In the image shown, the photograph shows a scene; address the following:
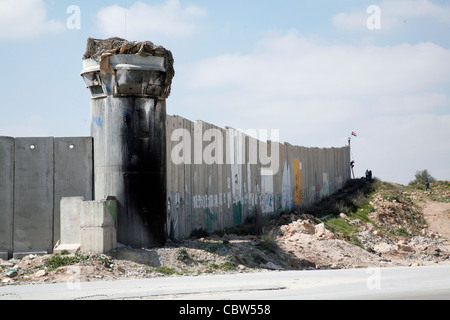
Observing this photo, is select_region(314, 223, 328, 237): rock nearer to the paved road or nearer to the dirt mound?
the dirt mound

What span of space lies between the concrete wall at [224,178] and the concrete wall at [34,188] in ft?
8.35

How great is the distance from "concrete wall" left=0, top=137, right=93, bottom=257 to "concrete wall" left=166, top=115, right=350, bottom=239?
2544mm

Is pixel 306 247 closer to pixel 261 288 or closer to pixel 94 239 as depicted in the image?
pixel 94 239

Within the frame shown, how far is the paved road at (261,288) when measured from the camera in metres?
7.34

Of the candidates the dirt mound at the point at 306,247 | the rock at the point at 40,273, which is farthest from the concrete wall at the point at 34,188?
the rock at the point at 40,273

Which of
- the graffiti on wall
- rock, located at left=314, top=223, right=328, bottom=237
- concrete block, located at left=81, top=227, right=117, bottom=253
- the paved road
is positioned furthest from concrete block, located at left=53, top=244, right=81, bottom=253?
the graffiti on wall

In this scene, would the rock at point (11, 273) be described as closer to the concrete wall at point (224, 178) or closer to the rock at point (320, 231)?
the concrete wall at point (224, 178)

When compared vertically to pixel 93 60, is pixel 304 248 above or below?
below

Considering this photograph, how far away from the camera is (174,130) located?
14.1 m
